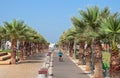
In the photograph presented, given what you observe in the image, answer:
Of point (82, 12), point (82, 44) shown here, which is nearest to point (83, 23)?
point (82, 12)

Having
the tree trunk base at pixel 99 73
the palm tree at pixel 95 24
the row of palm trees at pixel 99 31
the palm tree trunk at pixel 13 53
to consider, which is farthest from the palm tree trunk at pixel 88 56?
the palm tree trunk at pixel 13 53

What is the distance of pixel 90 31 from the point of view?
27203 mm

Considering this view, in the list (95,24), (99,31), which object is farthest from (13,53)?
(99,31)

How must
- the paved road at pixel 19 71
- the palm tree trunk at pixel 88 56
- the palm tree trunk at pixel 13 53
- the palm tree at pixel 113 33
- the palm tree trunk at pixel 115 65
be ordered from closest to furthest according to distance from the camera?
1. the palm tree trunk at pixel 115 65
2. the palm tree at pixel 113 33
3. the paved road at pixel 19 71
4. the palm tree trunk at pixel 88 56
5. the palm tree trunk at pixel 13 53

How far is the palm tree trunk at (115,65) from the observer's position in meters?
20.6

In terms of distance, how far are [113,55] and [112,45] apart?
0.53 m

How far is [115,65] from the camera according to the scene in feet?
68.6

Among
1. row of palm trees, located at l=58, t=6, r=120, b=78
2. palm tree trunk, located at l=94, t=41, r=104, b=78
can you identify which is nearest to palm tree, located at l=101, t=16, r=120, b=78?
row of palm trees, located at l=58, t=6, r=120, b=78

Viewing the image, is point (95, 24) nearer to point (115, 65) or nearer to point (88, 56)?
point (115, 65)

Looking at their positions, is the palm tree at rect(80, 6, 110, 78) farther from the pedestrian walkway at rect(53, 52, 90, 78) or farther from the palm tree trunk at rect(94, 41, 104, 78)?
the pedestrian walkway at rect(53, 52, 90, 78)

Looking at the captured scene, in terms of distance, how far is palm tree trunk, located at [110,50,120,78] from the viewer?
813 inches

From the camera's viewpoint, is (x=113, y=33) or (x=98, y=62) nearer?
(x=113, y=33)

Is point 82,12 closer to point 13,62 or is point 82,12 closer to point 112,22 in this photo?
point 112,22

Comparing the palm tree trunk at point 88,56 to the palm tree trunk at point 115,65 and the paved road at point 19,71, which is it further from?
the palm tree trunk at point 115,65
